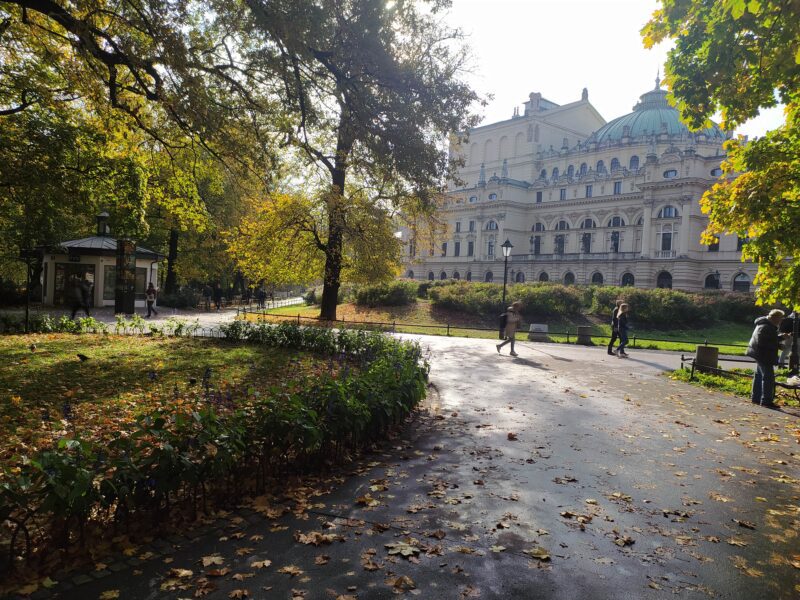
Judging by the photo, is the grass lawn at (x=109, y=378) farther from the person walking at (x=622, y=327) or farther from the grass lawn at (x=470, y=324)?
the grass lawn at (x=470, y=324)

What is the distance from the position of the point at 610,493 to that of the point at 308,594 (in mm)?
3578

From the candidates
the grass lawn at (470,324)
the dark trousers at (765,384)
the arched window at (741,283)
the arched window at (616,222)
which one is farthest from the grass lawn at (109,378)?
the arched window at (616,222)

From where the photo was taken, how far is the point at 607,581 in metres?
3.80

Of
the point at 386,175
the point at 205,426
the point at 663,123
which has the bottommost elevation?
the point at 205,426

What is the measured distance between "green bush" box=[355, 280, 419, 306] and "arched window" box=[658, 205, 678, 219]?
41.1 metres

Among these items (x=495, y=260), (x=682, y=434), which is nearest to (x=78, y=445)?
(x=682, y=434)

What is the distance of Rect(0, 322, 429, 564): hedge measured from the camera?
11.8ft

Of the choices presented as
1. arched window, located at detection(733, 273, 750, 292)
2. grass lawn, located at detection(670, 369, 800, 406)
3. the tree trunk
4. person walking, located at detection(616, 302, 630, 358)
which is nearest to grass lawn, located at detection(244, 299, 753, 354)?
person walking, located at detection(616, 302, 630, 358)

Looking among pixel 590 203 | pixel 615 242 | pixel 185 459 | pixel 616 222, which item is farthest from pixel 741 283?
pixel 185 459

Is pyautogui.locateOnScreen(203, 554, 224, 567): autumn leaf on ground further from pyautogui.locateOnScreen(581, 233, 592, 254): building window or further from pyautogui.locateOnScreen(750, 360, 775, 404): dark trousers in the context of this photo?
pyautogui.locateOnScreen(581, 233, 592, 254): building window

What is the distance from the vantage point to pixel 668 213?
204 ft

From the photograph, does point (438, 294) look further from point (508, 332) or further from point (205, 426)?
point (205, 426)

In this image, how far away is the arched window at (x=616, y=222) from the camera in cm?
6789

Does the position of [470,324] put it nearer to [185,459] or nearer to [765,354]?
[765,354]
